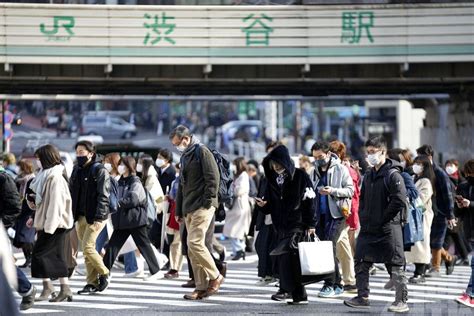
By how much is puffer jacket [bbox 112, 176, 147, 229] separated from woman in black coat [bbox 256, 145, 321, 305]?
113 inches

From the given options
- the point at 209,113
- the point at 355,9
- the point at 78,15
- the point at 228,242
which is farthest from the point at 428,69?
the point at 209,113

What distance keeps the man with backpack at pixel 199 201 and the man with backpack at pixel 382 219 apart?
1.80 metres

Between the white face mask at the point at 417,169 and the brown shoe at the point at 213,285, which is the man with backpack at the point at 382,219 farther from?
the white face mask at the point at 417,169

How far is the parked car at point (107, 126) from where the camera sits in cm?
6375

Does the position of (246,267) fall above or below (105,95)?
below

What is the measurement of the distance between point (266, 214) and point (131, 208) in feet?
7.38

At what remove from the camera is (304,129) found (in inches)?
3009

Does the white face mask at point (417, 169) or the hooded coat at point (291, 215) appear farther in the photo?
the white face mask at point (417, 169)

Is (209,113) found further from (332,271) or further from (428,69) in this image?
(332,271)

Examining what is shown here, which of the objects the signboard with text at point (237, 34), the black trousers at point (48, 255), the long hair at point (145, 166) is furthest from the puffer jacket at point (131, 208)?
the signboard with text at point (237, 34)

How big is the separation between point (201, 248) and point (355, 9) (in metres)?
22.9

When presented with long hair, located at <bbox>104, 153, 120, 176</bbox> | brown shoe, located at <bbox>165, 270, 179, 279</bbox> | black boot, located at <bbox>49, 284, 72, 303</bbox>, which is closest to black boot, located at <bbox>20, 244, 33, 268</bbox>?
long hair, located at <bbox>104, 153, 120, 176</bbox>

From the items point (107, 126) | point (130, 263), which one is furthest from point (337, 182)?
point (107, 126)

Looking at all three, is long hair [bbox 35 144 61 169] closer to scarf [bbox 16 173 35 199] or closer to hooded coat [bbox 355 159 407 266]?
hooded coat [bbox 355 159 407 266]
